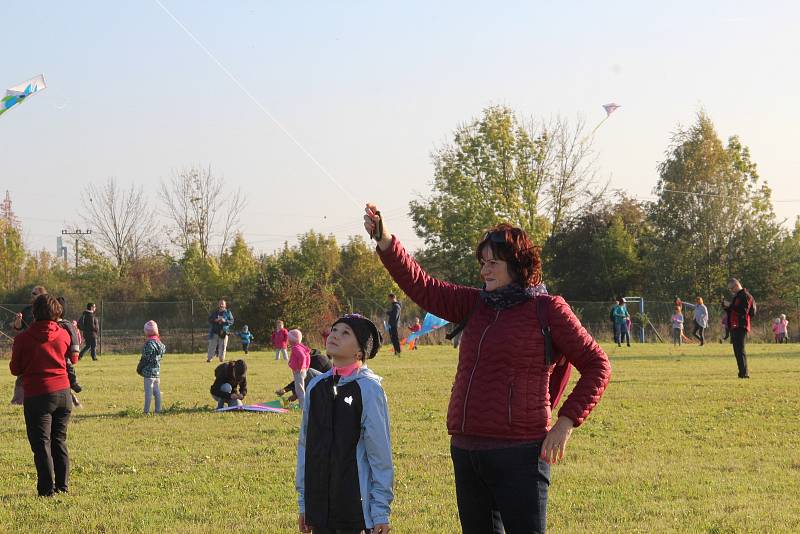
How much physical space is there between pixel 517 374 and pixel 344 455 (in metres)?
1.00

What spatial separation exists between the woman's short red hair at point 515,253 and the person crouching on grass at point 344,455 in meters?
0.95

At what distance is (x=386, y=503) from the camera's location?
4.83 meters

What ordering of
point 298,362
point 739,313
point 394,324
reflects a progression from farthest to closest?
point 394,324 < point 739,313 < point 298,362

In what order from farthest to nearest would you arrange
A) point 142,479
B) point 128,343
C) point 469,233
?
1. point 469,233
2. point 128,343
3. point 142,479

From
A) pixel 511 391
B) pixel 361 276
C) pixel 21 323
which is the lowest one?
pixel 511 391

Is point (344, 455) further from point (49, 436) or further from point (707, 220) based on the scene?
point (707, 220)

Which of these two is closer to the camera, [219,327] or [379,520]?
[379,520]

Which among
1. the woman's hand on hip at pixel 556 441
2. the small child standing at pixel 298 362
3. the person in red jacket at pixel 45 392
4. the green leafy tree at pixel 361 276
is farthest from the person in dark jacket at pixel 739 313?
the green leafy tree at pixel 361 276

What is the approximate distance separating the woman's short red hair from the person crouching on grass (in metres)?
0.95

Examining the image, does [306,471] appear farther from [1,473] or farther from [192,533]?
[1,473]

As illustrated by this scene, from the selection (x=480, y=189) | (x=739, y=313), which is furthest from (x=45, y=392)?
(x=480, y=189)

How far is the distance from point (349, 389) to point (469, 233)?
2123 inches

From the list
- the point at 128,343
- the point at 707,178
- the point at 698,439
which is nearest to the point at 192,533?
the point at 698,439

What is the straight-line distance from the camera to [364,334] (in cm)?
512
